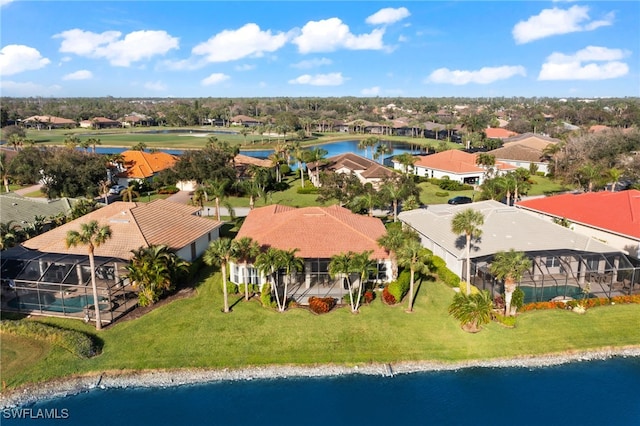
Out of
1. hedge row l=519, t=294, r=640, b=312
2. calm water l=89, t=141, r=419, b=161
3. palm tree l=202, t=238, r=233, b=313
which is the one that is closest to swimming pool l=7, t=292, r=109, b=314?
palm tree l=202, t=238, r=233, b=313

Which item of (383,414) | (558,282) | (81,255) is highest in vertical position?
(81,255)

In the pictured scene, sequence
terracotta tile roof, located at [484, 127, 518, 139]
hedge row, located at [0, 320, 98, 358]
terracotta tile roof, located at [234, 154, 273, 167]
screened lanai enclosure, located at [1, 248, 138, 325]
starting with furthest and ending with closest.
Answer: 1. terracotta tile roof, located at [484, 127, 518, 139]
2. terracotta tile roof, located at [234, 154, 273, 167]
3. screened lanai enclosure, located at [1, 248, 138, 325]
4. hedge row, located at [0, 320, 98, 358]

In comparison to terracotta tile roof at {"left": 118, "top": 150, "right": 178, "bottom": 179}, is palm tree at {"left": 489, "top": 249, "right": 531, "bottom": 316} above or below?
below

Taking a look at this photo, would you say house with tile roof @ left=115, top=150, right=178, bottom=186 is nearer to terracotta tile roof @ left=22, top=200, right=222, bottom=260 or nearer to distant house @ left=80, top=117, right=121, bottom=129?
terracotta tile roof @ left=22, top=200, right=222, bottom=260

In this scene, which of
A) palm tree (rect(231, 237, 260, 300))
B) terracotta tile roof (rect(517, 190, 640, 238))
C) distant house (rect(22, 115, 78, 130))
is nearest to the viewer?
palm tree (rect(231, 237, 260, 300))

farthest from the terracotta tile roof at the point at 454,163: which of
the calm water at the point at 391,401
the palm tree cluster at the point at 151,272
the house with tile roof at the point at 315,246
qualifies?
the palm tree cluster at the point at 151,272

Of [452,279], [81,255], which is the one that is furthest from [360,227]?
[81,255]

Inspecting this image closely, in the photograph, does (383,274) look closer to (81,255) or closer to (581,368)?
(581,368)
